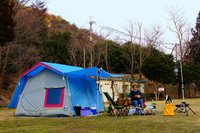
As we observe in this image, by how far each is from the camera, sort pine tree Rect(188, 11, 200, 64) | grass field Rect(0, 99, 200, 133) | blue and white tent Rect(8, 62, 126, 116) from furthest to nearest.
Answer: pine tree Rect(188, 11, 200, 64), blue and white tent Rect(8, 62, 126, 116), grass field Rect(0, 99, 200, 133)

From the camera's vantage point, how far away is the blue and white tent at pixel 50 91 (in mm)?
7828

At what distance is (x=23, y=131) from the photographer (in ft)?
15.9

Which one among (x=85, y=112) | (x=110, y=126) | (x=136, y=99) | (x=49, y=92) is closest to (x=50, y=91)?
(x=49, y=92)

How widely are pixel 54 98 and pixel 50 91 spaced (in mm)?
338

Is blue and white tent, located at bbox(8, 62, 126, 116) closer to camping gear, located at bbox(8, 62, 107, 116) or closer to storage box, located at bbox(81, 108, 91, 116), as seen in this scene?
camping gear, located at bbox(8, 62, 107, 116)

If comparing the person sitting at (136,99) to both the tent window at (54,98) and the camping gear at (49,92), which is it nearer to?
the camping gear at (49,92)

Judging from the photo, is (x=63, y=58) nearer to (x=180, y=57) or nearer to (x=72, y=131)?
(x=180, y=57)

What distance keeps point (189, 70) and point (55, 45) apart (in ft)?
53.2

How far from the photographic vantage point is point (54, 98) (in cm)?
792

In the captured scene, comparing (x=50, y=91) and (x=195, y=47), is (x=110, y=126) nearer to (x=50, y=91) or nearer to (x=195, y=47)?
(x=50, y=91)

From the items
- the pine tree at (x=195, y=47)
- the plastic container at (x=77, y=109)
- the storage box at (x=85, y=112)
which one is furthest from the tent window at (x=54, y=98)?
the pine tree at (x=195, y=47)

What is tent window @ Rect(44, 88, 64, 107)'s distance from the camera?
788 centimetres

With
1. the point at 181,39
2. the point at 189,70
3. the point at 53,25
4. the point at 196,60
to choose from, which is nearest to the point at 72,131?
the point at 189,70

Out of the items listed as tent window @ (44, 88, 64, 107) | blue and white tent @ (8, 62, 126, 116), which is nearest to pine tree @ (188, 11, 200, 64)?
blue and white tent @ (8, 62, 126, 116)
